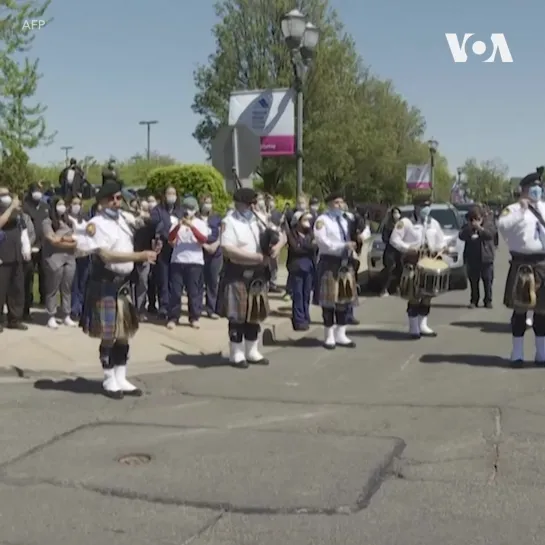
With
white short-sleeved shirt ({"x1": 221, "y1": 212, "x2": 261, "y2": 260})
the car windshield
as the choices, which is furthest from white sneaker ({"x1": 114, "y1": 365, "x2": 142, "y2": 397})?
the car windshield

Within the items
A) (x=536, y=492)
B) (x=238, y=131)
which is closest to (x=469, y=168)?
(x=238, y=131)

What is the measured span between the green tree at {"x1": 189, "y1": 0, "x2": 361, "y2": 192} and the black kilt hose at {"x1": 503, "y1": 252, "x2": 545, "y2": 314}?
26.8 metres

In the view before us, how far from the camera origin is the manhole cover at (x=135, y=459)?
20.4 feet

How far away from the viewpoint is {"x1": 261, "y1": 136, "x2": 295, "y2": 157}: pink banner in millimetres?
17000

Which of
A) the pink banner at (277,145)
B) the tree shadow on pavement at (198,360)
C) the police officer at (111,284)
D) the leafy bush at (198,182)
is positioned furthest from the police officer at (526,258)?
the leafy bush at (198,182)

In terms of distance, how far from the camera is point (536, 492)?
18.2 ft

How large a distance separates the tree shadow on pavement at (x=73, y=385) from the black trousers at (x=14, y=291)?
95.1 inches

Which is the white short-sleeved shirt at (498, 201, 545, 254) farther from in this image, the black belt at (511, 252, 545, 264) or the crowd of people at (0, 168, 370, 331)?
the crowd of people at (0, 168, 370, 331)

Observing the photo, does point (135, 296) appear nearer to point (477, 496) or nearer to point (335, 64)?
point (477, 496)

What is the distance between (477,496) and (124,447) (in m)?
2.59

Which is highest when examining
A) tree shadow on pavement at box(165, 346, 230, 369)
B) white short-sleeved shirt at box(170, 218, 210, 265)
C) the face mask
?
the face mask

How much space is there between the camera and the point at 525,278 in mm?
9422

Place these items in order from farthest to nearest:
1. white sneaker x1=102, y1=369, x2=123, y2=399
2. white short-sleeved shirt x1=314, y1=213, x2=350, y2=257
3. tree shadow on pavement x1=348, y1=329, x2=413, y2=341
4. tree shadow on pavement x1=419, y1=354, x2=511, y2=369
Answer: tree shadow on pavement x1=348, y1=329, x2=413, y2=341, white short-sleeved shirt x1=314, y1=213, x2=350, y2=257, tree shadow on pavement x1=419, y1=354, x2=511, y2=369, white sneaker x1=102, y1=369, x2=123, y2=399

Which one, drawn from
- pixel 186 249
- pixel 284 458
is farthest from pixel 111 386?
pixel 186 249
